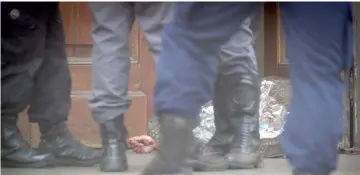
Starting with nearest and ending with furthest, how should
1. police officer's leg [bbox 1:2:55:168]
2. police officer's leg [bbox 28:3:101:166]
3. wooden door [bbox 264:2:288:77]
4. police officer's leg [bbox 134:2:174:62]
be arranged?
police officer's leg [bbox 134:2:174:62], police officer's leg [bbox 1:2:55:168], police officer's leg [bbox 28:3:101:166], wooden door [bbox 264:2:288:77]

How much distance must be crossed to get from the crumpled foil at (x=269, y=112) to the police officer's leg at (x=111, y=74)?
448 millimetres

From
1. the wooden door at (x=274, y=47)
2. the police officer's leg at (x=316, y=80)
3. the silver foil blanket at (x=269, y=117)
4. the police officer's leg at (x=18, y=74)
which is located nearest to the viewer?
the police officer's leg at (x=316, y=80)

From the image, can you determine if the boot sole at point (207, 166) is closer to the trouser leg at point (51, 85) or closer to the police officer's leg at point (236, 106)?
the police officer's leg at point (236, 106)

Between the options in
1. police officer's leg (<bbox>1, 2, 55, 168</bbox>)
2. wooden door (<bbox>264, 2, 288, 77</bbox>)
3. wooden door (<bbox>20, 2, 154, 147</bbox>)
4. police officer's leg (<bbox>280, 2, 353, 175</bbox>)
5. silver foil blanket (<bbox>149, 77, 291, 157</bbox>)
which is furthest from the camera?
wooden door (<bbox>264, 2, 288, 77</bbox>)

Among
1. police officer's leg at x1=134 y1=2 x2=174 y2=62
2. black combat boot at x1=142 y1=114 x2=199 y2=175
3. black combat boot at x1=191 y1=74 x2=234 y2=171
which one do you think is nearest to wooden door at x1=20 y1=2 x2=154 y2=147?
black combat boot at x1=191 y1=74 x2=234 y2=171

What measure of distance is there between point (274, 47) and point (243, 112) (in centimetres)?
64

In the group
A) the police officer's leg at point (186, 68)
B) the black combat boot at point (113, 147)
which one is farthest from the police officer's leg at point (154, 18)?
the police officer's leg at point (186, 68)

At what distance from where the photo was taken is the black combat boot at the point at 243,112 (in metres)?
2.10

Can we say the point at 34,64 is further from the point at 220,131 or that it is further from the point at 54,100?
the point at 220,131

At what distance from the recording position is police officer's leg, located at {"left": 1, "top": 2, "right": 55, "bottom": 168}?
6.62 ft

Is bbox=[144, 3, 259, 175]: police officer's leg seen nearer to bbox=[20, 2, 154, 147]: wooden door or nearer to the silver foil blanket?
the silver foil blanket

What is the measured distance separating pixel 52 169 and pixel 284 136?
861 millimetres

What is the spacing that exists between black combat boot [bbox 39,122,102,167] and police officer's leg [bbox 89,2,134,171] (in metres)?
0.12

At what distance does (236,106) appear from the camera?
2109 mm
